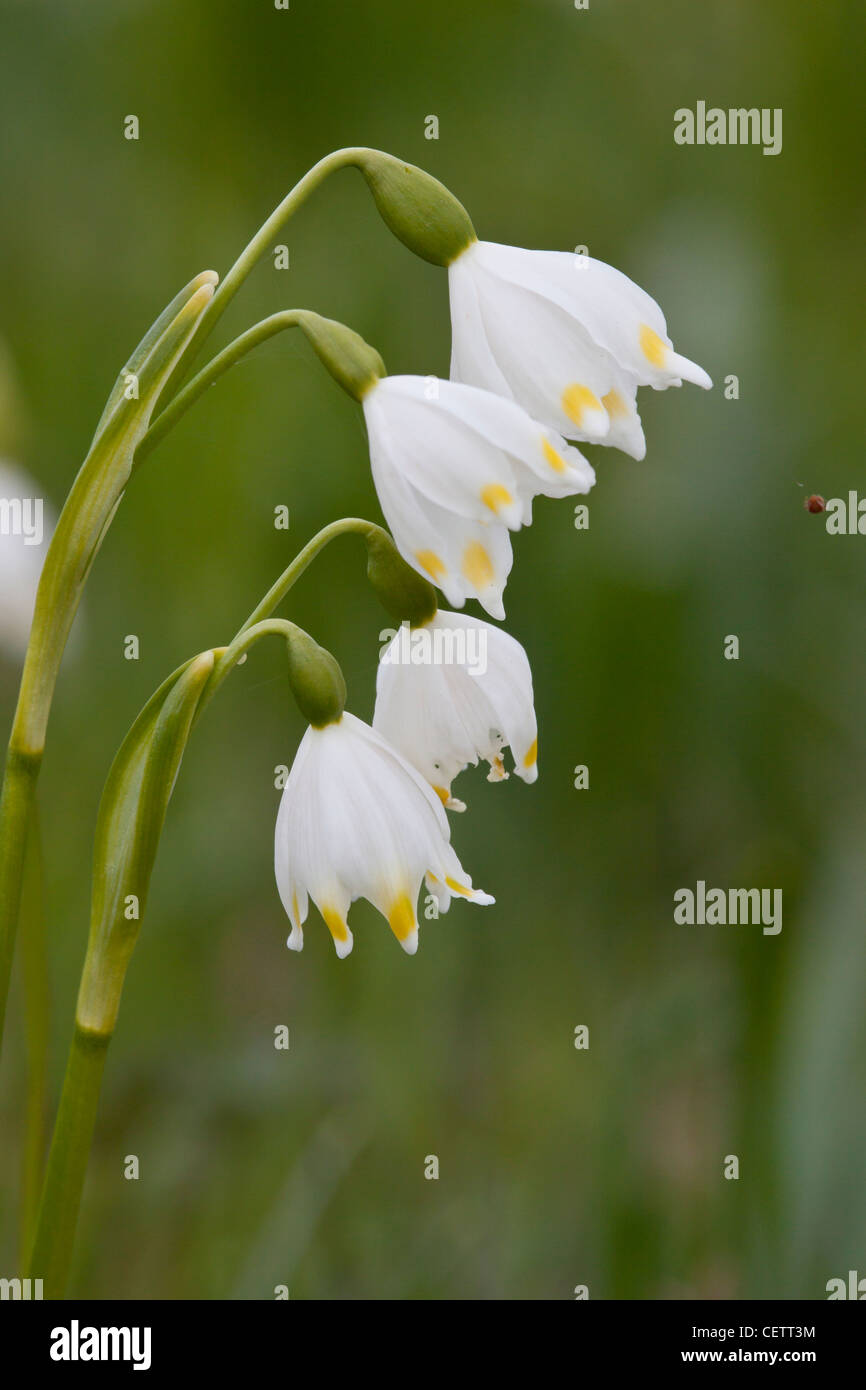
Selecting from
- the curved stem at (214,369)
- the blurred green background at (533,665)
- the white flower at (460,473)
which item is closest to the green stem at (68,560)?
the curved stem at (214,369)

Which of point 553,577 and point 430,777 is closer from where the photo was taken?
point 430,777

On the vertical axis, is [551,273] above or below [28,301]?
below

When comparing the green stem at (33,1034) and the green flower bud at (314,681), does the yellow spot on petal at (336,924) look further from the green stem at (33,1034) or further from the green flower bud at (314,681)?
the green stem at (33,1034)

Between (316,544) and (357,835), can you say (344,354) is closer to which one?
(316,544)

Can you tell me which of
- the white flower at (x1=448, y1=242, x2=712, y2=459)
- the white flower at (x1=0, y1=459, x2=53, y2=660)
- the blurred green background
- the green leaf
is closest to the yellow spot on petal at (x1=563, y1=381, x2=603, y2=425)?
the white flower at (x1=448, y1=242, x2=712, y2=459)

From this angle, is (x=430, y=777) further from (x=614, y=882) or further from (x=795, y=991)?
(x=614, y=882)

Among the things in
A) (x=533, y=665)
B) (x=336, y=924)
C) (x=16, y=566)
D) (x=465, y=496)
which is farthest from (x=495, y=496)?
(x=533, y=665)

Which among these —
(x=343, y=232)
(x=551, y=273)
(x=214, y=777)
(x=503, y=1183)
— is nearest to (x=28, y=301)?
(x=343, y=232)
